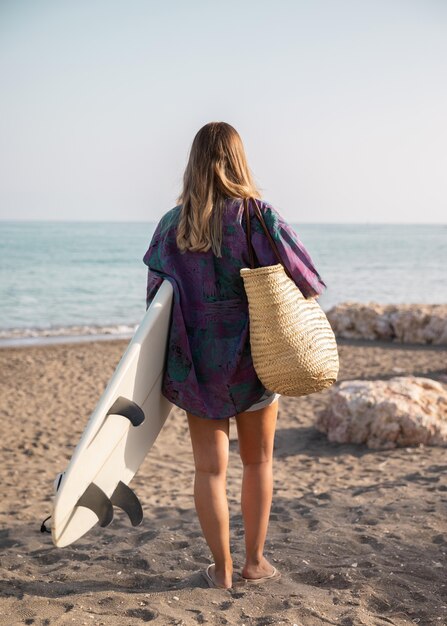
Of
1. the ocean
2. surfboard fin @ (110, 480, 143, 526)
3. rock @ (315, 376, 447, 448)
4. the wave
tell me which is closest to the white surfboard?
surfboard fin @ (110, 480, 143, 526)

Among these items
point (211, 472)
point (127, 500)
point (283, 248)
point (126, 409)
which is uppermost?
point (283, 248)

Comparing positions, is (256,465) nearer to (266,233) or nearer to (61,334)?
(266,233)

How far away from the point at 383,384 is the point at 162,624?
13.3ft

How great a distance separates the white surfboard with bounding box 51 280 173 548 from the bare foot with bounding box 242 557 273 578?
540 millimetres

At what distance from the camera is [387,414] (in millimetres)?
6000

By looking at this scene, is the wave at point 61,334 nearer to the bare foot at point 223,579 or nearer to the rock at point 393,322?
the rock at point 393,322

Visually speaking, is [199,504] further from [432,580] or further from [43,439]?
[43,439]

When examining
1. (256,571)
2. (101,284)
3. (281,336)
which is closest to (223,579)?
(256,571)

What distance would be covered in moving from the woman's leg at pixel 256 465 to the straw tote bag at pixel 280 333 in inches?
7.7

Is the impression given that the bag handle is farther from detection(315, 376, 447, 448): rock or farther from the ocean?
the ocean

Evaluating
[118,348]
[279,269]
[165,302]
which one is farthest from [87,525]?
[118,348]

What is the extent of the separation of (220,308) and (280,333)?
27 centimetres

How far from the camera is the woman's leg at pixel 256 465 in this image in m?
2.80

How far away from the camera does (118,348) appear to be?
1290 centimetres
